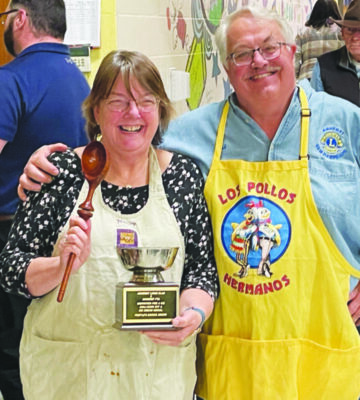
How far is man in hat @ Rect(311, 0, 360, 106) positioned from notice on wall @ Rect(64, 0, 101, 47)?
1.03 meters

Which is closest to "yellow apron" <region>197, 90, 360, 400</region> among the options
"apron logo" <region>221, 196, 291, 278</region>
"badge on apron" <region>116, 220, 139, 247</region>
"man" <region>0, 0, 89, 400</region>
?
"apron logo" <region>221, 196, 291, 278</region>

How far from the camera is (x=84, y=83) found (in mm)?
2340

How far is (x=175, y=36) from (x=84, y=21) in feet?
2.46

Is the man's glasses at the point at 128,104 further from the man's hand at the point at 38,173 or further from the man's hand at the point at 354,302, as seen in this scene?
the man's hand at the point at 354,302

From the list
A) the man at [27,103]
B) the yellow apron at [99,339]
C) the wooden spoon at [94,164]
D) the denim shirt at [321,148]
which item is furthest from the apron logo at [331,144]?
the man at [27,103]

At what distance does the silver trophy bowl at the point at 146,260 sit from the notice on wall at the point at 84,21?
A: 145cm

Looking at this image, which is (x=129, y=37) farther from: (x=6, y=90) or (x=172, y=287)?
(x=172, y=287)

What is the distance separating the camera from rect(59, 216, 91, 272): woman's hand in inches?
51.3

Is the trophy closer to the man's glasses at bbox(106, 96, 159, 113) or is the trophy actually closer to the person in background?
the man's glasses at bbox(106, 96, 159, 113)

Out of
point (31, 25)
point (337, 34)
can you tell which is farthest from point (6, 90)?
point (337, 34)

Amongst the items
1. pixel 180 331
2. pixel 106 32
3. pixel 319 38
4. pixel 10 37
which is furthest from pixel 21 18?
pixel 319 38

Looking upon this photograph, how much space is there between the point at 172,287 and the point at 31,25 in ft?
4.23

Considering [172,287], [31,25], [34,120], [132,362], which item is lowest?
[132,362]

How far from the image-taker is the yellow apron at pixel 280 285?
1547 millimetres
